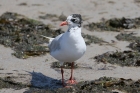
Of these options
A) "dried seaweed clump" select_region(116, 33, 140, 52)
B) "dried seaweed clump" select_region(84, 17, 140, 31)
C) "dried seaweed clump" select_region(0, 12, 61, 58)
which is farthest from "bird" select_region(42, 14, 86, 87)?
"dried seaweed clump" select_region(84, 17, 140, 31)

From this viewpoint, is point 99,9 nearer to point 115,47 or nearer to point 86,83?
point 115,47

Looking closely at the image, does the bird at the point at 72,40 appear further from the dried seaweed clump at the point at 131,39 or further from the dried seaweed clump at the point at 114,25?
the dried seaweed clump at the point at 114,25

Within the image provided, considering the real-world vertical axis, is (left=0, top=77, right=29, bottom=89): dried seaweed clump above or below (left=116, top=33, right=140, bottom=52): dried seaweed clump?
below

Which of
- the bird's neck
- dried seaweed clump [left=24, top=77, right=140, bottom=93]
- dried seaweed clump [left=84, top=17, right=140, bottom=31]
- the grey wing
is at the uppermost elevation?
dried seaweed clump [left=84, top=17, right=140, bottom=31]

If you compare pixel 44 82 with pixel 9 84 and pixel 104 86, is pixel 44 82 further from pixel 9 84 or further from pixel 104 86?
pixel 104 86

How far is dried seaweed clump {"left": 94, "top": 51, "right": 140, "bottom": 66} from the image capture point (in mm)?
7500

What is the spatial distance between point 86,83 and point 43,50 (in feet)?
6.67

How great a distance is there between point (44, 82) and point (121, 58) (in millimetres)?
1685

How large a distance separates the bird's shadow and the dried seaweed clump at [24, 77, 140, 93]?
0.26m

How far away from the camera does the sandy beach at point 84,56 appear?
690 cm

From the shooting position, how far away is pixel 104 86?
618 cm

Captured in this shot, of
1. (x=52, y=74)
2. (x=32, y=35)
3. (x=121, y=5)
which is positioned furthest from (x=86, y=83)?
(x=121, y=5)

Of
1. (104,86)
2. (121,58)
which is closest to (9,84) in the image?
(104,86)

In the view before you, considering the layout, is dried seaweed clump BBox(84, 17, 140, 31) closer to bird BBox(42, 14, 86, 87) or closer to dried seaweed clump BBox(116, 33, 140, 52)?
dried seaweed clump BBox(116, 33, 140, 52)
